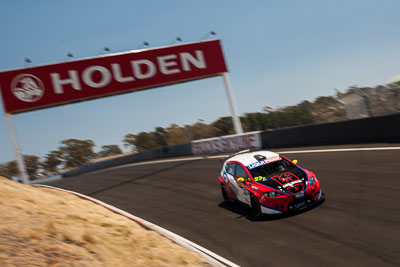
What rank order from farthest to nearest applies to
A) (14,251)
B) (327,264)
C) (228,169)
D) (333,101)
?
(333,101) → (228,169) → (327,264) → (14,251)

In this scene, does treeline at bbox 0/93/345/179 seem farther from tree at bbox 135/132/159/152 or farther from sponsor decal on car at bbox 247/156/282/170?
sponsor decal on car at bbox 247/156/282/170

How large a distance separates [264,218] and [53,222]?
4.94 meters

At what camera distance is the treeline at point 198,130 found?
62.4 ft

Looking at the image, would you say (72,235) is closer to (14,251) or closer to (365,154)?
(14,251)

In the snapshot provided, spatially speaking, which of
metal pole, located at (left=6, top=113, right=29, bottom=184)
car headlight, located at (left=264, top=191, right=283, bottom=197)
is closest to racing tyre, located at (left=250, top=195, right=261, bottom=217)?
car headlight, located at (left=264, top=191, right=283, bottom=197)

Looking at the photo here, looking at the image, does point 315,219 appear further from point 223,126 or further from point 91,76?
point 223,126

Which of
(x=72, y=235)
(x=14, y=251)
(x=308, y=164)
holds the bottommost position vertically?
(x=308, y=164)

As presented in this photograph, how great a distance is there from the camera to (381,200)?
8.76 m

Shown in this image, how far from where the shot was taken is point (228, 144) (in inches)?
1017

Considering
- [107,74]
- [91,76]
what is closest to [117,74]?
[107,74]

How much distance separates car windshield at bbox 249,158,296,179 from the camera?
985 cm

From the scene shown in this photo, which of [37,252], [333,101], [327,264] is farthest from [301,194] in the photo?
[333,101]

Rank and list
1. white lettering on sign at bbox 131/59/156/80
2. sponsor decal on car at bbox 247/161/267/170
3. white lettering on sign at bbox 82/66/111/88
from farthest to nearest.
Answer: white lettering on sign at bbox 131/59/156/80 < white lettering on sign at bbox 82/66/111/88 < sponsor decal on car at bbox 247/161/267/170

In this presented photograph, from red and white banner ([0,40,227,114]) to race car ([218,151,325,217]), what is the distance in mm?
17694
